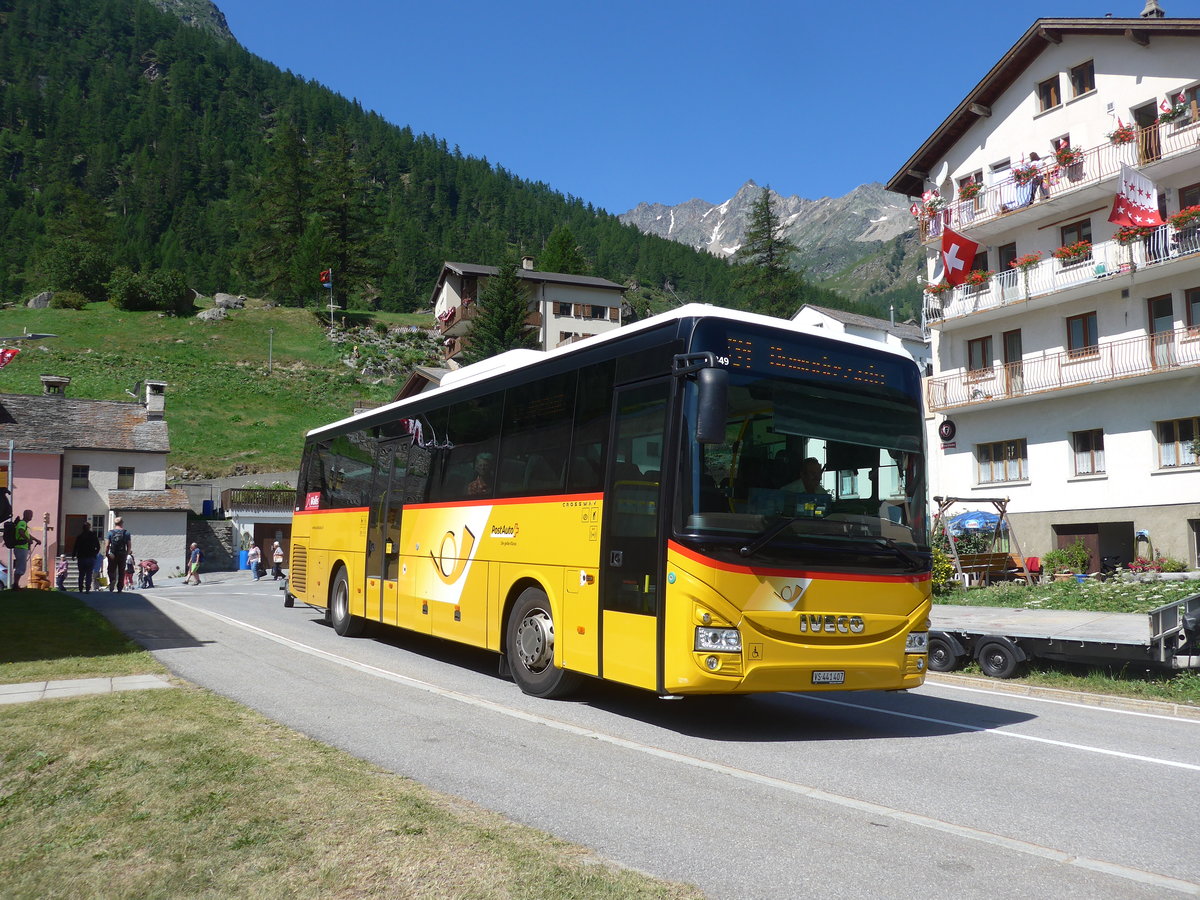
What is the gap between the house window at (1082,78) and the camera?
102 feet

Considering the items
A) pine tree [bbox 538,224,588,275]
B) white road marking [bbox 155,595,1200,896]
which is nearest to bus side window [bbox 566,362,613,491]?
white road marking [bbox 155,595,1200,896]

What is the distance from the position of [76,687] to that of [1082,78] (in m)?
33.8

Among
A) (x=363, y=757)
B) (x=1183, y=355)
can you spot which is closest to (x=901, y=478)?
(x=363, y=757)

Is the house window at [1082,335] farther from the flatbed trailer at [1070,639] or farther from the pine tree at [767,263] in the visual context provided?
the pine tree at [767,263]

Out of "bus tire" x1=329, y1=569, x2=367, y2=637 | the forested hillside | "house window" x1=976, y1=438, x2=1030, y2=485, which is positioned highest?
the forested hillside

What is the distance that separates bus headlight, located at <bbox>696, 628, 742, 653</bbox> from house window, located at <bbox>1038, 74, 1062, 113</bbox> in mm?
31283

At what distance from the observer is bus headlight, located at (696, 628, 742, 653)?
7590 mm

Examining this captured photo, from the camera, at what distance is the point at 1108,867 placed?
16.0 ft

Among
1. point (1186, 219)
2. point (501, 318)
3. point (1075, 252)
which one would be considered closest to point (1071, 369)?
point (1075, 252)

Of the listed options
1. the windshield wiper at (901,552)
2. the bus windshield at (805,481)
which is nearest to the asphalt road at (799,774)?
the windshield wiper at (901,552)

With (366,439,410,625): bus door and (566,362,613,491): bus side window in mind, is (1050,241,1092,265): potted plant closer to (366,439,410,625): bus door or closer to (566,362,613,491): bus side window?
(366,439,410,625): bus door

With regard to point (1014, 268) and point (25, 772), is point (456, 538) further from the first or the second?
point (1014, 268)

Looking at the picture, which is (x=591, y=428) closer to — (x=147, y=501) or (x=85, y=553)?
(x=85, y=553)

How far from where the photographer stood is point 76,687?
9547 mm
